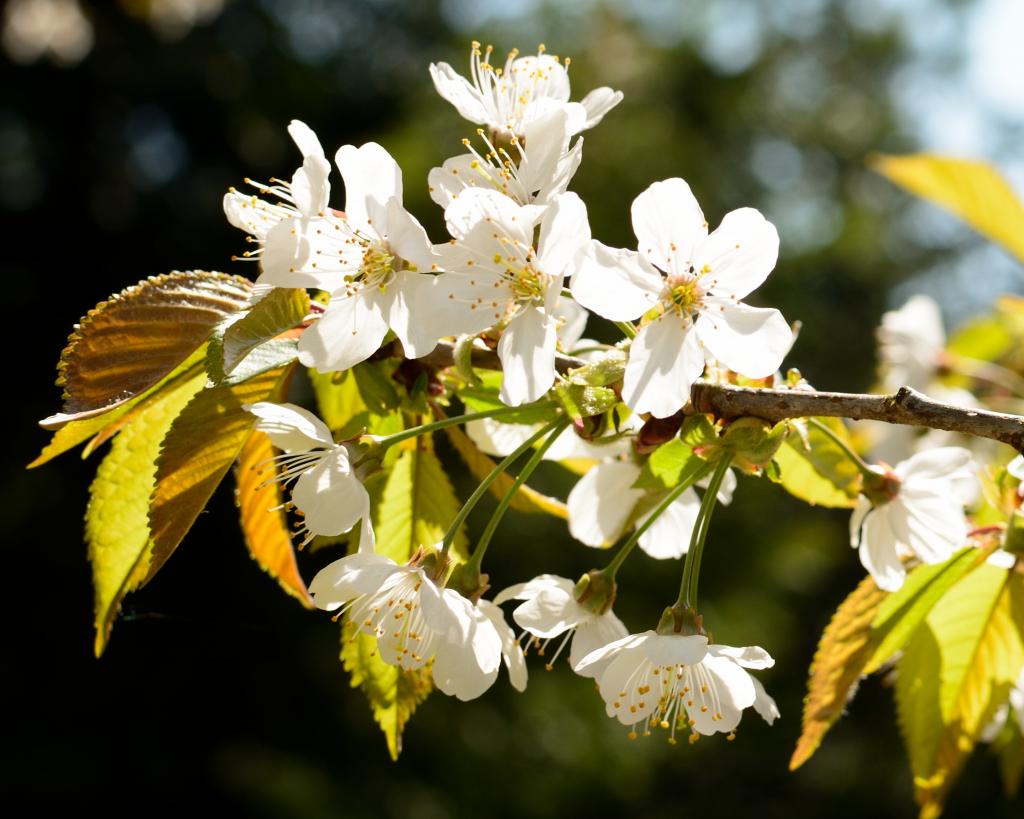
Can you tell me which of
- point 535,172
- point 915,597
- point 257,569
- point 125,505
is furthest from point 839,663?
point 257,569

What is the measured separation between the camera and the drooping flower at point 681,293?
1.89 feet

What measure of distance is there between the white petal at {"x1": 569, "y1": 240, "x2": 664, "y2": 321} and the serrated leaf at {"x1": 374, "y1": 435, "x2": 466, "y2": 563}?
0.68 ft

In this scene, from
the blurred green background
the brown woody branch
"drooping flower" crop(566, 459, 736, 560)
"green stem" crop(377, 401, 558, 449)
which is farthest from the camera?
the blurred green background

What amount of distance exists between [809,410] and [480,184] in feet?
0.85

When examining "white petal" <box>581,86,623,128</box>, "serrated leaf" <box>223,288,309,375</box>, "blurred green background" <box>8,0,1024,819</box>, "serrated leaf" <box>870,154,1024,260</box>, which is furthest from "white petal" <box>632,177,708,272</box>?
"blurred green background" <box>8,0,1024,819</box>

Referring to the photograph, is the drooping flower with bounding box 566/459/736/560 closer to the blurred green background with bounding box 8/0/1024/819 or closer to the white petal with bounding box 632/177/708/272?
the white petal with bounding box 632/177/708/272

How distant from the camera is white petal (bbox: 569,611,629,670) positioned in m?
0.67

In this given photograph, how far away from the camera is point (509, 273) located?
63cm

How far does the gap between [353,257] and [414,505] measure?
0.20 metres

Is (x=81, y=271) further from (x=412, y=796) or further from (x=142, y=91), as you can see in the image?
(x=412, y=796)

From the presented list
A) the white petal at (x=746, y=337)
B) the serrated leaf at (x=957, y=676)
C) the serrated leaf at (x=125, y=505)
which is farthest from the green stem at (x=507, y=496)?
the serrated leaf at (x=957, y=676)

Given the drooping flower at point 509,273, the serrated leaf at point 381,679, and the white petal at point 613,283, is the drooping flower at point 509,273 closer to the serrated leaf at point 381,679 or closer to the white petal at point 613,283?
the white petal at point 613,283

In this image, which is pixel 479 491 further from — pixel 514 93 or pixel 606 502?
pixel 514 93

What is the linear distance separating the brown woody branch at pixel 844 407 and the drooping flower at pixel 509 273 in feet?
0.15
